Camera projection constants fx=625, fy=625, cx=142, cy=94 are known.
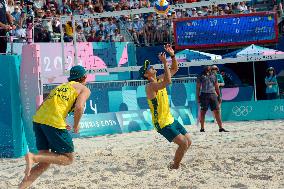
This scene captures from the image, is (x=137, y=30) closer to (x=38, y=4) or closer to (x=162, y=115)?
(x=38, y=4)

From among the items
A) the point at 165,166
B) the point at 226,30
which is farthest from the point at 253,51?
the point at 165,166

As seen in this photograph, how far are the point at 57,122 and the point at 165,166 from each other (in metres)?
1.99

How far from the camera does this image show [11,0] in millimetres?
16016

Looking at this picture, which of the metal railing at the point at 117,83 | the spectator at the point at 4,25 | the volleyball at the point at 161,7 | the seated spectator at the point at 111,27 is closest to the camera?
the spectator at the point at 4,25

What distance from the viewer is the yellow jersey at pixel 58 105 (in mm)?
5996

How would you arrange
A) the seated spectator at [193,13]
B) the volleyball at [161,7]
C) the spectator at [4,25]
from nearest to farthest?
1. the spectator at [4,25]
2. the volleyball at [161,7]
3. the seated spectator at [193,13]

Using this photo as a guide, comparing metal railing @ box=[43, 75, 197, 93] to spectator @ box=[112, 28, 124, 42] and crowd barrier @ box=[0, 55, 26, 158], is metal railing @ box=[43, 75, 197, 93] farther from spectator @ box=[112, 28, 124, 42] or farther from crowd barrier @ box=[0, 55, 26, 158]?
crowd barrier @ box=[0, 55, 26, 158]

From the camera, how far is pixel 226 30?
17.6 meters

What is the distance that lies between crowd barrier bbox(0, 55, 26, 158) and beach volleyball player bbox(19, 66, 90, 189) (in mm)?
3267

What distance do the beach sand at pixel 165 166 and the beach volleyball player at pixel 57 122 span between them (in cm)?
48

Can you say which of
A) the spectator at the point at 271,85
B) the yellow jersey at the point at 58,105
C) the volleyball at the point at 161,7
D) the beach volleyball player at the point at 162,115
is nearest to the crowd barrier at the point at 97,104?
the spectator at the point at 271,85

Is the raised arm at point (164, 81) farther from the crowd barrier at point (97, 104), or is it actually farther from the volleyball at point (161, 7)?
the volleyball at point (161, 7)

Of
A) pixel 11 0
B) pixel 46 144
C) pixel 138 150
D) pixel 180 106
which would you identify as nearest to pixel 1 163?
pixel 138 150

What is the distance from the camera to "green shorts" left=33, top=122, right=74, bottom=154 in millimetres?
6023
